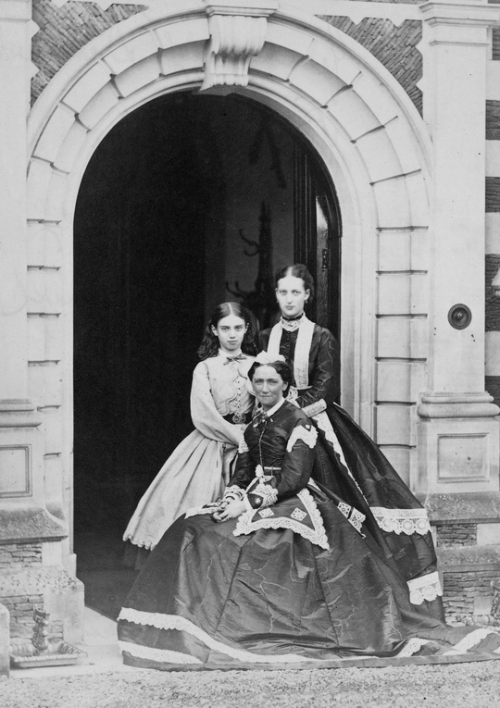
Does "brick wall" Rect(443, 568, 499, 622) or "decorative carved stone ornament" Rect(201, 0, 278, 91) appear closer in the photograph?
"decorative carved stone ornament" Rect(201, 0, 278, 91)

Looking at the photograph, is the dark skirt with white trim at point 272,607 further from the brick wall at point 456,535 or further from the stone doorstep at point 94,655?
the brick wall at point 456,535

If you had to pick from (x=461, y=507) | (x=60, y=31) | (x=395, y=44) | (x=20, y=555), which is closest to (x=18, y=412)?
(x=20, y=555)

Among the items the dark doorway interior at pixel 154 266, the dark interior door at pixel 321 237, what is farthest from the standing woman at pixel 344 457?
the dark doorway interior at pixel 154 266

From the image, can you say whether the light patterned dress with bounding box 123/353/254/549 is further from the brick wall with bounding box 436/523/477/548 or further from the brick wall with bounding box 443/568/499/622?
the brick wall with bounding box 443/568/499/622

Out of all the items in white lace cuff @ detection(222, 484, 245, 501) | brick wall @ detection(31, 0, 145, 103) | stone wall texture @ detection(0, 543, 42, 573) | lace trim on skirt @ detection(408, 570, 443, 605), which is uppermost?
brick wall @ detection(31, 0, 145, 103)

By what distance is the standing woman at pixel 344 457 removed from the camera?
8.17 meters

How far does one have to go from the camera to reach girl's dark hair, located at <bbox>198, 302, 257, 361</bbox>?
838cm

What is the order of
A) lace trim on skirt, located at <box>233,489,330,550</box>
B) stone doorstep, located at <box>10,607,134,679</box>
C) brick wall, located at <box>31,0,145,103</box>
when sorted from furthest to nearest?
brick wall, located at <box>31,0,145,103</box>, lace trim on skirt, located at <box>233,489,330,550</box>, stone doorstep, located at <box>10,607,134,679</box>

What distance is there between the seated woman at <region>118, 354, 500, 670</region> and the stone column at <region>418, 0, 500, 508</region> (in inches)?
48.4

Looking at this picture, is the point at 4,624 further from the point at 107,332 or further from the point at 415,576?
the point at 107,332

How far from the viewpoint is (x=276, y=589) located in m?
7.36

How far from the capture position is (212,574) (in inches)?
291

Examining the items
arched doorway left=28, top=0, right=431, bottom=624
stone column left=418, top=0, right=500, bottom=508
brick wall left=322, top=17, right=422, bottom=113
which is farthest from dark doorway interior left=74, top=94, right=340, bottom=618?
stone column left=418, top=0, right=500, bottom=508

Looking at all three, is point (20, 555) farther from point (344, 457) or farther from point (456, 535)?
point (456, 535)
